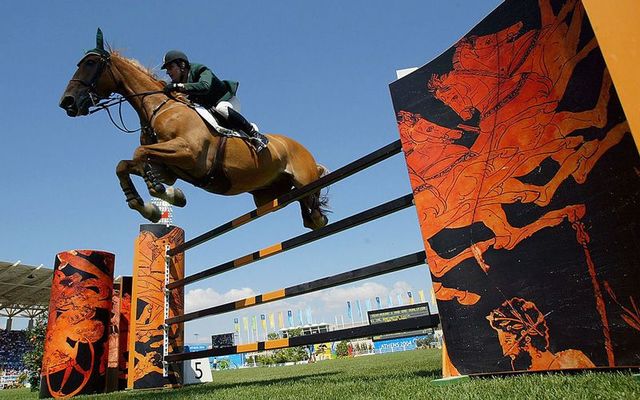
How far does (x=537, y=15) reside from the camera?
5.67 feet

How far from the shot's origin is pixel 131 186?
2988mm

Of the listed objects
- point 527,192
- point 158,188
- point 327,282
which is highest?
point 158,188

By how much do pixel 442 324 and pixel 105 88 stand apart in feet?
9.56

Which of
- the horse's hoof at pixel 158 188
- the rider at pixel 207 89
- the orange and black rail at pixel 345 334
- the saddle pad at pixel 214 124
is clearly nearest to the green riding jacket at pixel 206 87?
the rider at pixel 207 89

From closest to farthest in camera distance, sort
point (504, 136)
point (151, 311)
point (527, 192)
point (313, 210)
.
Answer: point (527, 192), point (504, 136), point (313, 210), point (151, 311)

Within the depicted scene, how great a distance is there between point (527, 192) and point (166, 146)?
85.3 inches

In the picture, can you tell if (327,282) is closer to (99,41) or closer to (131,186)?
(131,186)

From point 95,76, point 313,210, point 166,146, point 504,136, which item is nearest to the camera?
point 504,136

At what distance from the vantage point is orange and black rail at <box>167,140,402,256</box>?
238 centimetres

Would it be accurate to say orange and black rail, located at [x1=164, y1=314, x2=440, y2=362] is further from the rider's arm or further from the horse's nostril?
the horse's nostril

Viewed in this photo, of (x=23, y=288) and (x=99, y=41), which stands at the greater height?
(x=23, y=288)

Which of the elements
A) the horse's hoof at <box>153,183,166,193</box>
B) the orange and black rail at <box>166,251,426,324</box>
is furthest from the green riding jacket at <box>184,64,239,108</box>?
the orange and black rail at <box>166,251,426,324</box>

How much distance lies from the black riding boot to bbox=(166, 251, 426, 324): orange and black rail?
3.58ft

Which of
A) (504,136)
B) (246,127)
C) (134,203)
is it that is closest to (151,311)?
(134,203)
